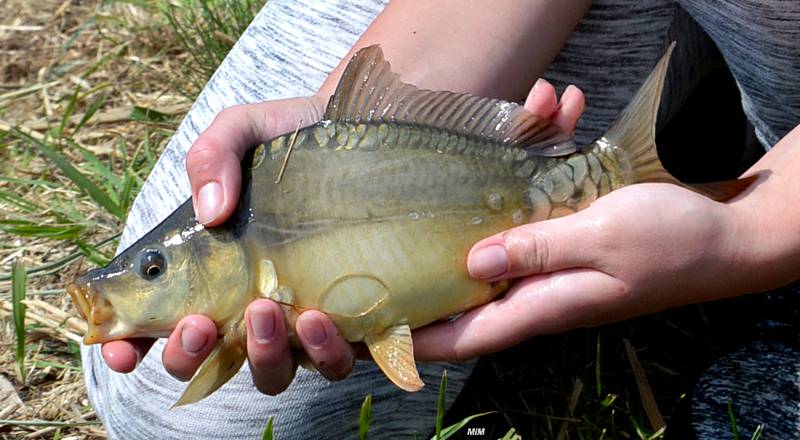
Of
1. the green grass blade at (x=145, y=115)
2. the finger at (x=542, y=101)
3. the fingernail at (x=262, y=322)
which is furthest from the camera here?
the green grass blade at (x=145, y=115)

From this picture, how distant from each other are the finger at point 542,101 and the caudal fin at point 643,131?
18 centimetres

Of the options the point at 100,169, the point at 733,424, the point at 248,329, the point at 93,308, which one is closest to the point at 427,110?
the point at 248,329

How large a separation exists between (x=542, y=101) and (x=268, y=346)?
54cm

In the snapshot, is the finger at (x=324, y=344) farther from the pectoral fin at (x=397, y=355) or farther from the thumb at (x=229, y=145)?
the thumb at (x=229, y=145)

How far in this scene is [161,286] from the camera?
130 centimetres

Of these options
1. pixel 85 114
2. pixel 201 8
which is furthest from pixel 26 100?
pixel 201 8

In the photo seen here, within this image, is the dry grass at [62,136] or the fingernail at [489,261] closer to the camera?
the fingernail at [489,261]

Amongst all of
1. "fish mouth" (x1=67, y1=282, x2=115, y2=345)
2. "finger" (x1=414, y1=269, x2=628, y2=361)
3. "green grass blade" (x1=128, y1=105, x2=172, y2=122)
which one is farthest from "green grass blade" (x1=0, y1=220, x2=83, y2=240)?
"finger" (x1=414, y1=269, x2=628, y2=361)

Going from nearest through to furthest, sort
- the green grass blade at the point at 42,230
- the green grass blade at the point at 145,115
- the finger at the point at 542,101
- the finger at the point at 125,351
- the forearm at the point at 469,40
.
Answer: the finger at the point at 125,351 → the finger at the point at 542,101 → the forearm at the point at 469,40 → the green grass blade at the point at 42,230 → the green grass blade at the point at 145,115

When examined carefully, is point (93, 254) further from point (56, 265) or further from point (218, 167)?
point (218, 167)

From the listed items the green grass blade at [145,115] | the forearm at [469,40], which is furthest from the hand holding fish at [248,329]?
the green grass blade at [145,115]

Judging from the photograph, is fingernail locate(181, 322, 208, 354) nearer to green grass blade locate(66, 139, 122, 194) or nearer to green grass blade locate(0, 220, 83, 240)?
green grass blade locate(0, 220, 83, 240)

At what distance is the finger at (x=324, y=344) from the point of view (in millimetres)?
1319

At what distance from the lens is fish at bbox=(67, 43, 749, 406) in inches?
51.4
